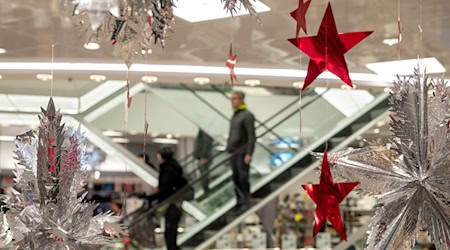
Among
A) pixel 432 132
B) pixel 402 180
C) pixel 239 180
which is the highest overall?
pixel 432 132

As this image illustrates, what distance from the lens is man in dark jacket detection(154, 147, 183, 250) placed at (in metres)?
8.03

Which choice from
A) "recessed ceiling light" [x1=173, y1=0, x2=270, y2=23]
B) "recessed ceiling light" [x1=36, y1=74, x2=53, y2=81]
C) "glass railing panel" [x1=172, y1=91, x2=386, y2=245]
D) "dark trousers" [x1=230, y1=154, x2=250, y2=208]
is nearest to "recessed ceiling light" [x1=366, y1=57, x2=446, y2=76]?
"recessed ceiling light" [x1=173, y1=0, x2=270, y2=23]

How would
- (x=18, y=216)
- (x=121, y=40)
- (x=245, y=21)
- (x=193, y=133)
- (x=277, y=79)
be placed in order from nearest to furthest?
(x=121, y=40) < (x=18, y=216) < (x=245, y=21) < (x=277, y=79) < (x=193, y=133)

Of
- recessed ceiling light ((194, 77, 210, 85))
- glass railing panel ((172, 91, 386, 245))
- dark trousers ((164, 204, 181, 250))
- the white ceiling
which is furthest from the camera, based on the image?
glass railing panel ((172, 91, 386, 245))

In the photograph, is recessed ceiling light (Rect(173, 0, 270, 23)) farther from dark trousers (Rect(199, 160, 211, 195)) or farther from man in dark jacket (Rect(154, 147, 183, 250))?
dark trousers (Rect(199, 160, 211, 195))

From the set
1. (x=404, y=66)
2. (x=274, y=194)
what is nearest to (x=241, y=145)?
(x=274, y=194)

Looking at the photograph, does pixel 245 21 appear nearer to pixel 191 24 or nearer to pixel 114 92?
pixel 191 24

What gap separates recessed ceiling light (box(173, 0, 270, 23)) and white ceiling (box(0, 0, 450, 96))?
8cm

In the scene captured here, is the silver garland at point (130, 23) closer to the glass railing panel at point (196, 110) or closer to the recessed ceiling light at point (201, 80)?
the recessed ceiling light at point (201, 80)

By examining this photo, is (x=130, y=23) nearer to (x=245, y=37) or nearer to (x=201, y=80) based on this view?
(x=245, y=37)

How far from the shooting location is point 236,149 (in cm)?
860

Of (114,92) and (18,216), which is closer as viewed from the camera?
(18,216)

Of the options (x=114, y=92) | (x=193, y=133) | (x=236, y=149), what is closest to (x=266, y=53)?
(x=236, y=149)

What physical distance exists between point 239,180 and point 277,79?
1949 mm
